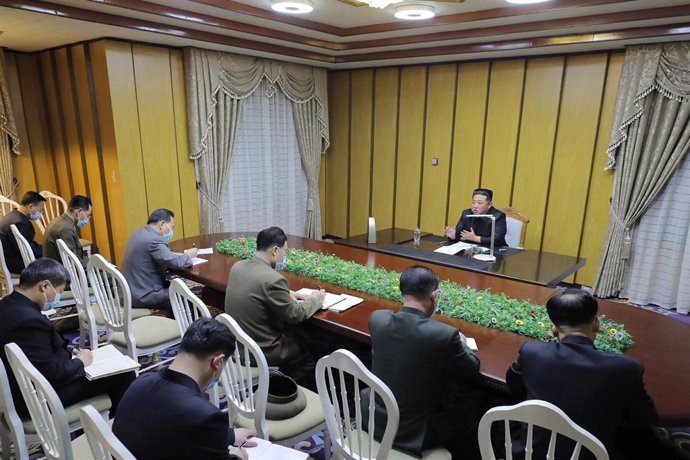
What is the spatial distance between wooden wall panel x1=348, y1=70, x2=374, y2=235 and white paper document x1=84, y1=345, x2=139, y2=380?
4534mm

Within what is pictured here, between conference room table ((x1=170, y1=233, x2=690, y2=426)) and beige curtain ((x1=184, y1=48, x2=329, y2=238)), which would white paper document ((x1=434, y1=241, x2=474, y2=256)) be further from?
beige curtain ((x1=184, y1=48, x2=329, y2=238))

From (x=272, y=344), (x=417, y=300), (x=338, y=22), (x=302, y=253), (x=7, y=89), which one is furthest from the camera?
(x=7, y=89)

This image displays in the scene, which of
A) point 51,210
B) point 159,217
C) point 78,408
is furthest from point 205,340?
point 51,210

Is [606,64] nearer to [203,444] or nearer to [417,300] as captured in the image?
[417,300]

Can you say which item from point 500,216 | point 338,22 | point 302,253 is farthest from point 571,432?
point 338,22

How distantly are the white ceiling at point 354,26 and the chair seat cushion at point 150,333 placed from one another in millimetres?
2288

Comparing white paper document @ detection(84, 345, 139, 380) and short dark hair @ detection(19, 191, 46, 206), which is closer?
white paper document @ detection(84, 345, 139, 380)

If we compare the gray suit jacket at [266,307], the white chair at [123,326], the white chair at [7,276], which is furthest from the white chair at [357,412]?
the white chair at [7,276]

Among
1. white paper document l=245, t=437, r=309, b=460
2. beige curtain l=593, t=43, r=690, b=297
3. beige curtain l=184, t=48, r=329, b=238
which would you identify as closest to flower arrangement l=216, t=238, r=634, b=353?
white paper document l=245, t=437, r=309, b=460

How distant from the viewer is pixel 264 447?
1621mm

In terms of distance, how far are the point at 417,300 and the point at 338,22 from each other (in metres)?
3.38

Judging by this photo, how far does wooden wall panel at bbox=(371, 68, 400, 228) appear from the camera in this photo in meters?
5.82

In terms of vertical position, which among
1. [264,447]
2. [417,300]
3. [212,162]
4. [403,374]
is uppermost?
[212,162]

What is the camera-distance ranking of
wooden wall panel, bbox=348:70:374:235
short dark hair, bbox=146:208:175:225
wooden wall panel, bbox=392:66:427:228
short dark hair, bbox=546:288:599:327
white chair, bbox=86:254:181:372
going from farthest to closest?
1. wooden wall panel, bbox=348:70:374:235
2. wooden wall panel, bbox=392:66:427:228
3. short dark hair, bbox=146:208:175:225
4. white chair, bbox=86:254:181:372
5. short dark hair, bbox=546:288:599:327
